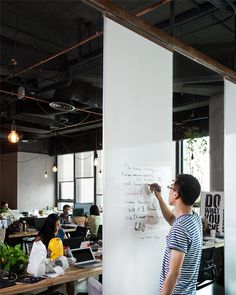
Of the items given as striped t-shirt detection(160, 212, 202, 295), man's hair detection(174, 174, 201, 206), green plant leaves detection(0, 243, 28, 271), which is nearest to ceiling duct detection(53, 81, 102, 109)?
green plant leaves detection(0, 243, 28, 271)

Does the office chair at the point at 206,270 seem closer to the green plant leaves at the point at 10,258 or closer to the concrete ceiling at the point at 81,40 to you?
the green plant leaves at the point at 10,258

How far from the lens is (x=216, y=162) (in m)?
6.58

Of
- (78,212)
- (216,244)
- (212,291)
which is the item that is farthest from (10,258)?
(78,212)

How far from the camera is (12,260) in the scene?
3107 mm

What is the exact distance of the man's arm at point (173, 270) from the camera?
6.63ft

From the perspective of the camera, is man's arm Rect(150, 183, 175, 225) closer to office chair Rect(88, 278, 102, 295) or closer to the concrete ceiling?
office chair Rect(88, 278, 102, 295)

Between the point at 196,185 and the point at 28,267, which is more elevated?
the point at 196,185

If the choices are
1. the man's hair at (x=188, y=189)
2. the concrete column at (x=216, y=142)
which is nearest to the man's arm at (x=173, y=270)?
the man's hair at (x=188, y=189)

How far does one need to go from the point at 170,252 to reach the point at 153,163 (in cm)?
88

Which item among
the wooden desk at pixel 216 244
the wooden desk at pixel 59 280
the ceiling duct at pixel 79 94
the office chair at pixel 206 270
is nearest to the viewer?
the wooden desk at pixel 59 280

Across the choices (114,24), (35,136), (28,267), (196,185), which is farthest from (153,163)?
(35,136)

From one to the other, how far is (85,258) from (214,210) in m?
2.86

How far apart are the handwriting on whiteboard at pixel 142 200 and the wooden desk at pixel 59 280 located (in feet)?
2.83

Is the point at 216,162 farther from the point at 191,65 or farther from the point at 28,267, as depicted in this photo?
the point at 28,267
